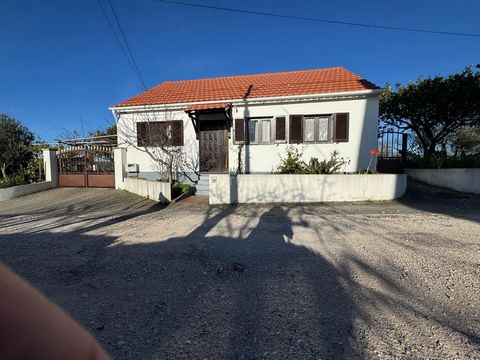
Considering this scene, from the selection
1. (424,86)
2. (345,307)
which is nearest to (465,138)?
(424,86)

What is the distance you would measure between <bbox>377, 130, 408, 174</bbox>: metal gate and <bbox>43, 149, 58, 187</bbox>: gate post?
15.0 meters

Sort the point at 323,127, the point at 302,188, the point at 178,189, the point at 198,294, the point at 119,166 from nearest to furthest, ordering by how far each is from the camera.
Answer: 1. the point at 198,294
2. the point at 302,188
3. the point at 178,189
4. the point at 323,127
5. the point at 119,166

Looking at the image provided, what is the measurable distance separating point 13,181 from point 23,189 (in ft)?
2.81

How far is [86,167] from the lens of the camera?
1223 centimetres

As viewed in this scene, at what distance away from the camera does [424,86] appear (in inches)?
568

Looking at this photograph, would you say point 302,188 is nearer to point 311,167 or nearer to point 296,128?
point 311,167

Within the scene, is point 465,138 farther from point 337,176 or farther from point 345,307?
point 345,307

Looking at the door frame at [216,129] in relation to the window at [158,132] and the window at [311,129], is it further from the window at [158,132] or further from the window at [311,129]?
the window at [311,129]

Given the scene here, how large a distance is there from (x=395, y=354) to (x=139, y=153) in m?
12.5

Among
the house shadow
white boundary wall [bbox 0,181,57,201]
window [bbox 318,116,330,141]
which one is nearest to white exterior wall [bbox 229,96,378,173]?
window [bbox 318,116,330,141]

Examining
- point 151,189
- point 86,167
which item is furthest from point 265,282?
point 86,167

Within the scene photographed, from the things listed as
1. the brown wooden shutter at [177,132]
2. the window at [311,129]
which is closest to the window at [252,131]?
the window at [311,129]

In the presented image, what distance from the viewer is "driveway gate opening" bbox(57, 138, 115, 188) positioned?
12.1m

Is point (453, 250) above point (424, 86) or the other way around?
the other way around
